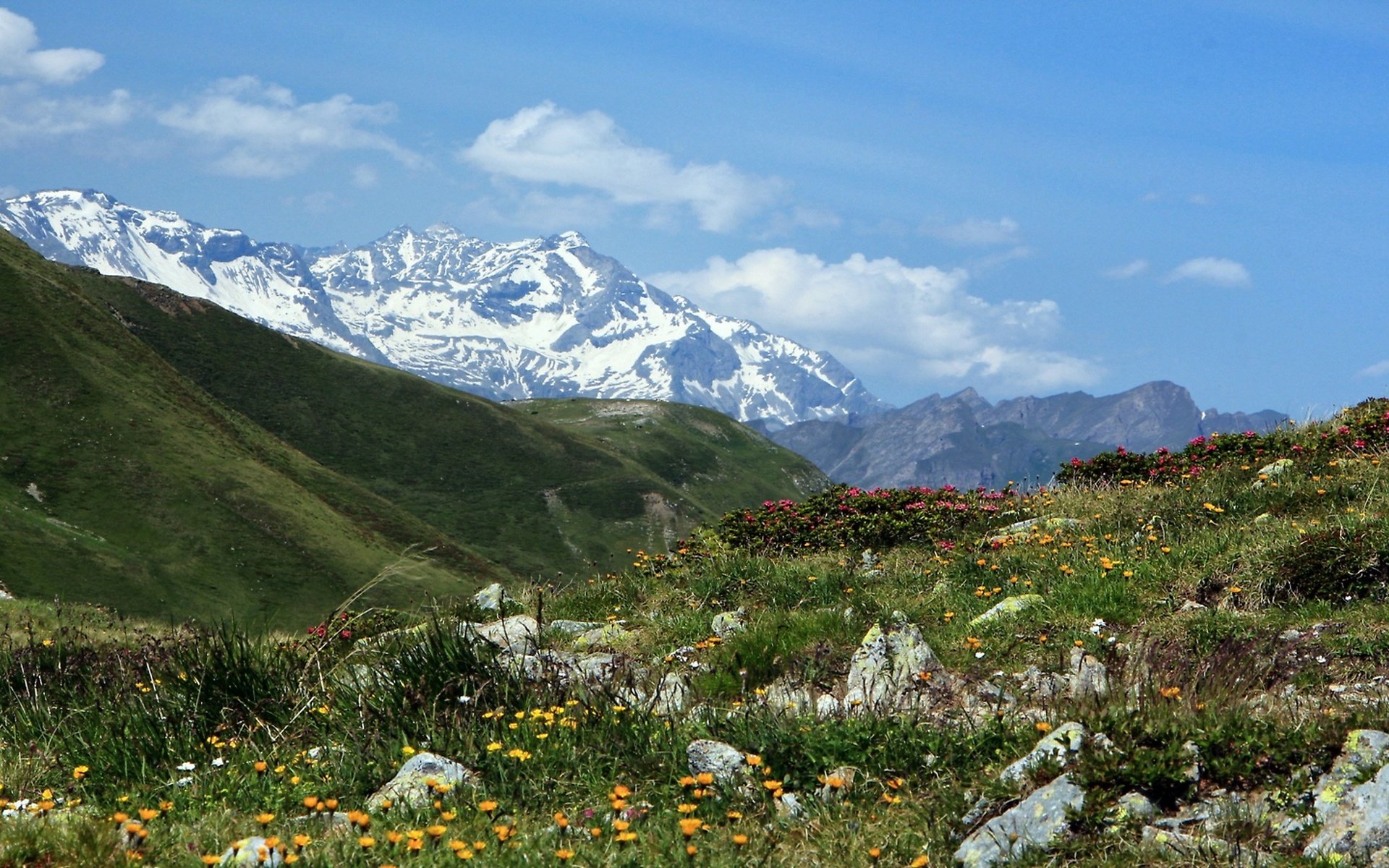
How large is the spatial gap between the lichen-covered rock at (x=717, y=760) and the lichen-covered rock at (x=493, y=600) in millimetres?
7212

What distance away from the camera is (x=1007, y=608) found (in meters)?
10.7

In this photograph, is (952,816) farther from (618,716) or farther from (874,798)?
(618,716)

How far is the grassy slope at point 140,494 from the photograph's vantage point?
101 m

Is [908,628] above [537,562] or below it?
above

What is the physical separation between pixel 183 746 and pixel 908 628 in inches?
236

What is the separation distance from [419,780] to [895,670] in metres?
3.98

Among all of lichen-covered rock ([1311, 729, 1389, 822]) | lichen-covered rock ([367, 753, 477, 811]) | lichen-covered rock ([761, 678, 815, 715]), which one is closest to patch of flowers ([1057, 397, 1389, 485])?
lichen-covered rock ([761, 678, 815, 715])

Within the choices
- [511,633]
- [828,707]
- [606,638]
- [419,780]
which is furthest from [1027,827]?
[511,633]

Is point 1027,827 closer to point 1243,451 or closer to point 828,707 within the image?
point 828,707

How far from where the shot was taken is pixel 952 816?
20.3 feet

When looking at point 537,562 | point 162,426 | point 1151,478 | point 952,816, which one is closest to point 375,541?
point 162,426

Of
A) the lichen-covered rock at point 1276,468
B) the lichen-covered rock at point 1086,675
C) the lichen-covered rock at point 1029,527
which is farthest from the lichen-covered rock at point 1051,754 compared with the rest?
the lichen-covered rock at point 1276,468

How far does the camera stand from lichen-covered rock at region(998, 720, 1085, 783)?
629 cm

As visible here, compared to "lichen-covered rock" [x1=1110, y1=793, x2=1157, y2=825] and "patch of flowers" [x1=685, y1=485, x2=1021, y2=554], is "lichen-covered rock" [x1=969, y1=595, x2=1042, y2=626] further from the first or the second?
"lichen-covered rock" [x1=1110, y1=793, x2=1157, y2=825]
